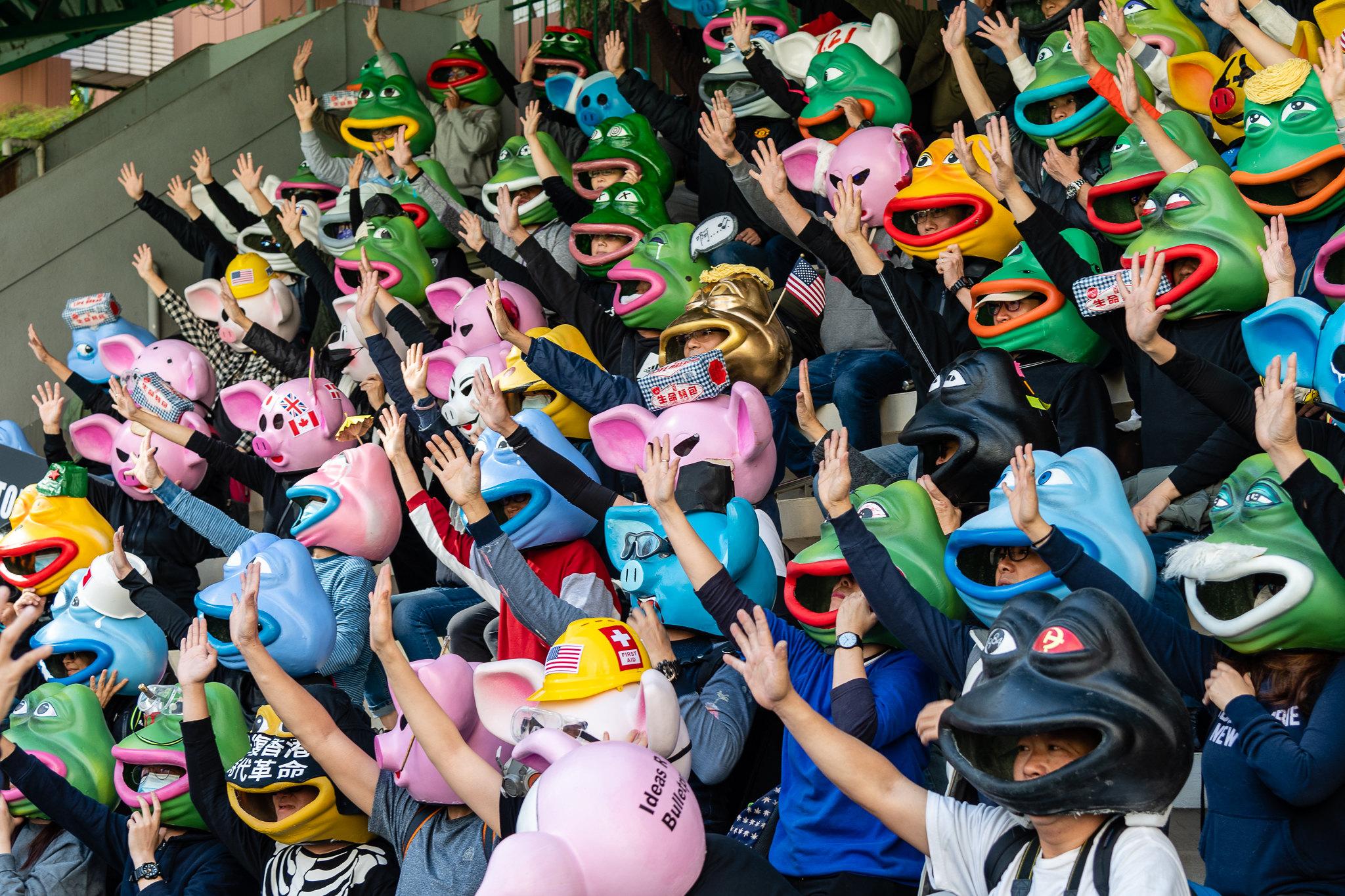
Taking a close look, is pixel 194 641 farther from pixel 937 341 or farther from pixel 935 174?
pixel 935 174

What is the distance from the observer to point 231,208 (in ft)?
28.3

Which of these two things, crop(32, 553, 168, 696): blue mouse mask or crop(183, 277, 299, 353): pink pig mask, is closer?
crop(32, 553, 168, 696): blue mouse mask

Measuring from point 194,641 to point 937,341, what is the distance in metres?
2.40

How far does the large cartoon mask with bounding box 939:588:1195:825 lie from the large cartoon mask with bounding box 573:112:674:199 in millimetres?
4694

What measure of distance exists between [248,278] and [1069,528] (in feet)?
17.4

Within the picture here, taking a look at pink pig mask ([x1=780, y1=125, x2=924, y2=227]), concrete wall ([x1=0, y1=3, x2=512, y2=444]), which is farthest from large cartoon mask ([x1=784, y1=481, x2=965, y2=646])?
concrete wall ([x1=0, y1=3, x2=512, y2=444])

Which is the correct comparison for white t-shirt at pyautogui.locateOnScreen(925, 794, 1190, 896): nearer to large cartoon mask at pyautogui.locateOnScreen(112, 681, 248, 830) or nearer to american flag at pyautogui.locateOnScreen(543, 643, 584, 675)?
american flag at pyautogui.locateOnScreen(543, 643, 584, 675)

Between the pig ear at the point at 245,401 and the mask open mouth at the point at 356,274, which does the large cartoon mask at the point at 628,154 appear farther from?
the pig ear at the point at 245,401

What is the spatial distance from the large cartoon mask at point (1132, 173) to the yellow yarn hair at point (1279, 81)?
293 millimetres

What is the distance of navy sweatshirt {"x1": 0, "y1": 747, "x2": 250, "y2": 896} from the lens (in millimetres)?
4434

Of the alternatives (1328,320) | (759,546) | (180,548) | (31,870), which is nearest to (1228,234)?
(1328,320)

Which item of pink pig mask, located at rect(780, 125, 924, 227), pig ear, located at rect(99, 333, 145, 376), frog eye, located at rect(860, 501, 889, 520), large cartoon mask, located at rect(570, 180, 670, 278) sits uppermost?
frog eye, located at rect(860, 501, 889, 520)

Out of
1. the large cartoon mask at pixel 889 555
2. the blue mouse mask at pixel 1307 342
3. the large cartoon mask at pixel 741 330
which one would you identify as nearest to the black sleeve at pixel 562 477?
the large cartoon mask at pixel 741 330

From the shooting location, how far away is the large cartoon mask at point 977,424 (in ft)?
13.2
